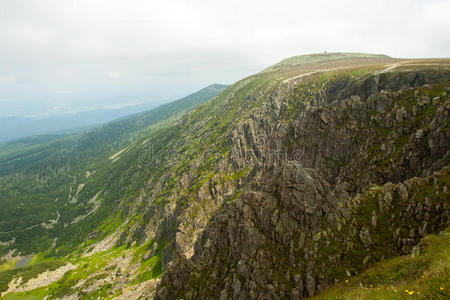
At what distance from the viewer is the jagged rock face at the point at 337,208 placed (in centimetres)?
Answer: 2977

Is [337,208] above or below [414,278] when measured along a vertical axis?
below

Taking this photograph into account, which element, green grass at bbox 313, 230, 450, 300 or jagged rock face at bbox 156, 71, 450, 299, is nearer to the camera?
green grass at bbox 313, 230, 450, 300

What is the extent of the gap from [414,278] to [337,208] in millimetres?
17865

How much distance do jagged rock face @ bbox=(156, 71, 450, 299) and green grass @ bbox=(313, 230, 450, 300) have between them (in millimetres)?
5384

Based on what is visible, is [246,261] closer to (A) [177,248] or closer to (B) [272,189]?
(B) [272,189]

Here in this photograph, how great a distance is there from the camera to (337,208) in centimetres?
3553

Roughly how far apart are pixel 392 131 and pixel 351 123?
10811 millimetres

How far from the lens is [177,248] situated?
91250 mm

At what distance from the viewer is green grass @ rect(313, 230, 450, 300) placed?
12316mm

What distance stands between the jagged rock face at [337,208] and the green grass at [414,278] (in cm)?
538

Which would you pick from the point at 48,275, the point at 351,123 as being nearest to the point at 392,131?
the point at 351,123

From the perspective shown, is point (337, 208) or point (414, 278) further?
point (337, 208)

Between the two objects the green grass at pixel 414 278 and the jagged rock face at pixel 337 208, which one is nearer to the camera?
the green grass at pixel 414 278

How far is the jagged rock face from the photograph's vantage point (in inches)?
1172
